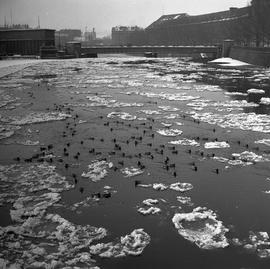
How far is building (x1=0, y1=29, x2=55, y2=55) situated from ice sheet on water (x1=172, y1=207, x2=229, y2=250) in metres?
80.1

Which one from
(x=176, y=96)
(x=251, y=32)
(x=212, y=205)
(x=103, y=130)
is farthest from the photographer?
(x=251, y=32)

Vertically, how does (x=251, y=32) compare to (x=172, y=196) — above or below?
above

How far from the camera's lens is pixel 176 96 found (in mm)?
24859

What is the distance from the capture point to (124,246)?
270 inches

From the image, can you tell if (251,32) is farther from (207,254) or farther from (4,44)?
(207,254)

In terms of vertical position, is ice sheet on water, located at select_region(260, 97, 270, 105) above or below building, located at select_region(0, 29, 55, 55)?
below

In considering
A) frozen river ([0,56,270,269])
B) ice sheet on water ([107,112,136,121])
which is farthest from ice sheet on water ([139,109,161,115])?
ice sheet on water ([107,112,136,121])

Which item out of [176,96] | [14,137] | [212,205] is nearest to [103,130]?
[14,137]

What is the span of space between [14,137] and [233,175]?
8287mm

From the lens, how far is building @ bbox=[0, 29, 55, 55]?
82.4m

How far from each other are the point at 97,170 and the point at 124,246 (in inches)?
157

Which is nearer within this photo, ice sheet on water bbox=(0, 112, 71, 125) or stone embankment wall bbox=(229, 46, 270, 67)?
ice sheet on water bbox=(0, 112, 71, 125)

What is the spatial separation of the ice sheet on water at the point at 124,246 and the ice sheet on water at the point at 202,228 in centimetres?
81

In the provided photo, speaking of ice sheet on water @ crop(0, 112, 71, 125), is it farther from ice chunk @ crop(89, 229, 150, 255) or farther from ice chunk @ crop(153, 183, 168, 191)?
ice chunk @ crop(89, 229, 150, 255)
